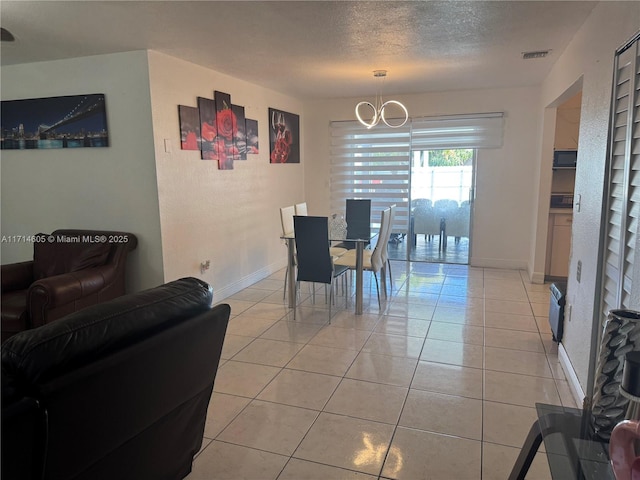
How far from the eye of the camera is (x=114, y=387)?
138 cm

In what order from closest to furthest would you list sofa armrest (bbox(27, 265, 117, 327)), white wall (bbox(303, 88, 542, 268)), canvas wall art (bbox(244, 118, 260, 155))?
1. sofa armrest (bbox(27, 265, 117, 327))
2. canvas wall art (bbox(244, 118, 260, 155))
3. white wall (bbox(303, 88, 542, 268))

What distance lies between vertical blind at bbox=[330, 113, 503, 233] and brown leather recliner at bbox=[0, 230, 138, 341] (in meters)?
3.62

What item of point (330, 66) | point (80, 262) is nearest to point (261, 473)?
point (80, 262)

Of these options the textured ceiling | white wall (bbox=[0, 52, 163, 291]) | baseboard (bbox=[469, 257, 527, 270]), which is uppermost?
the textured ceiling

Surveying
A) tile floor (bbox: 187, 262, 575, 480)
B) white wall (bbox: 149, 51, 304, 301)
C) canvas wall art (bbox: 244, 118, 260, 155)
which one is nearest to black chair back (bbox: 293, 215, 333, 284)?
tile floor (bbox: 187, 262, 575, 480)

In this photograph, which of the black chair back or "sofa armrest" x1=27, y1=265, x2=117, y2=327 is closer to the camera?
"sofa armrest" x1=27, y1=265, x2=117, y2=327

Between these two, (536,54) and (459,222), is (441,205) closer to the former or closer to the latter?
(459,222)

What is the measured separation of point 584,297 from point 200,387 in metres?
2.32

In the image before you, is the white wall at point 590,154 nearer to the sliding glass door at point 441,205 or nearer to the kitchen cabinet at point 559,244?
the kitchen cabinet at point 559,244

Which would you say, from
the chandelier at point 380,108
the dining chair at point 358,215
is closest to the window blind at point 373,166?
Answer: the chandelier at point 380,108

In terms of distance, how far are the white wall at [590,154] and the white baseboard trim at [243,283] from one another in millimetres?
3299

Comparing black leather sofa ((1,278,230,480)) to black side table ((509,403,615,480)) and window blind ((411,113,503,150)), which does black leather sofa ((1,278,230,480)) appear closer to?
black side table ((509,403,615,480))

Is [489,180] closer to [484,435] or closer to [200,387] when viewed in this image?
[484,435]

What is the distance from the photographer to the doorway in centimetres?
622
